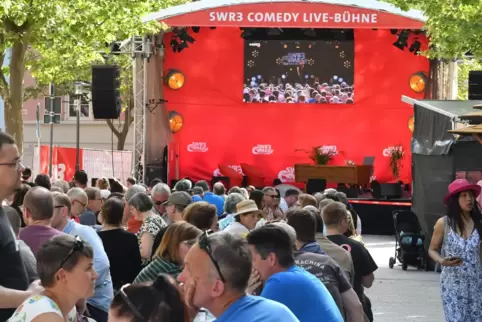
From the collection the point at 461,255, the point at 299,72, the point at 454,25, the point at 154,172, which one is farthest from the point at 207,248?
the point at 299,72

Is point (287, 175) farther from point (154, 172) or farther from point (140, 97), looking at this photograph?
point (140, 97)

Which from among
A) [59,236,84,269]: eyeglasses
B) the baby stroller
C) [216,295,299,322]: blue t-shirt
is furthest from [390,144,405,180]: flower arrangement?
[216,295,299,322]: blue t-shirt

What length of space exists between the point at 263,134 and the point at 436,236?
19655 millimetres

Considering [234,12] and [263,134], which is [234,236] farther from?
[263,134]

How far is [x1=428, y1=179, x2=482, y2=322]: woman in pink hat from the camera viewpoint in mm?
10531

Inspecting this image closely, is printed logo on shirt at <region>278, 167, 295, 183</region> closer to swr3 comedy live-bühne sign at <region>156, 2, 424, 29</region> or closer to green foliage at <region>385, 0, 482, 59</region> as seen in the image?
swr3 comedy live-bühne sign at <region>156, 2, 424, 29</region>

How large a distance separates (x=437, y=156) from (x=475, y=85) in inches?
226

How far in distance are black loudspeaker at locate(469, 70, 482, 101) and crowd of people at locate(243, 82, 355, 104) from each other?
476 cm

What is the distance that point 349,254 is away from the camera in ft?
27.9

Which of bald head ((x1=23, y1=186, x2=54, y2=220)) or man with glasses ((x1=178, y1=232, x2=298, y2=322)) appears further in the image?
bald head ((x1=23, y1=186, x2=54, y2=220))

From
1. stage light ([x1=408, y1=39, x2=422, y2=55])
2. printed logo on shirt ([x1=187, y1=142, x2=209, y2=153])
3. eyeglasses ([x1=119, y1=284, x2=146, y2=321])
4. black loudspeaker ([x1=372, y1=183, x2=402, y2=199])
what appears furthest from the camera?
printed logo on shirt ([x1=187, y1=142, x2=209, y2=153])

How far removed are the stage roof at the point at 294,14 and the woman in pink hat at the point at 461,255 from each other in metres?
16.6

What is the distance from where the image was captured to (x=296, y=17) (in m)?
27.1

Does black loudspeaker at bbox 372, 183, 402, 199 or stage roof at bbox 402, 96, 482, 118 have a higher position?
stage roof at bbox 402, 96, 482, 118
